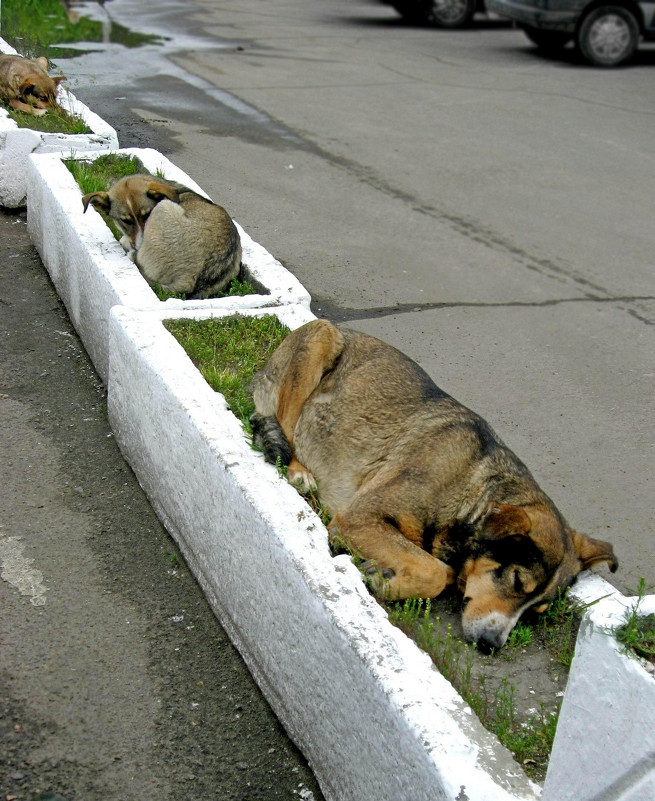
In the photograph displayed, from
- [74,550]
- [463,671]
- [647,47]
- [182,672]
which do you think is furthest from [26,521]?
[647,47]

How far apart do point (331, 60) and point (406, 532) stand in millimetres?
14767

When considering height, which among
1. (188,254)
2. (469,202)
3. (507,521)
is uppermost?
(507,521)

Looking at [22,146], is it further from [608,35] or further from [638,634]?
[608,35]

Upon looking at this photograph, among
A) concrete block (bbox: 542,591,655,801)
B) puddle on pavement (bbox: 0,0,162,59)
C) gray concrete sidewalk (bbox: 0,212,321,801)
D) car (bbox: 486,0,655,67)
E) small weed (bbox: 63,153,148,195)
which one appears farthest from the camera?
car (bbox: 486,0,655,67)

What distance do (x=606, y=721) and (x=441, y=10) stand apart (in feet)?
69.8

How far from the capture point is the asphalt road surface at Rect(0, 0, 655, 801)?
151 inches

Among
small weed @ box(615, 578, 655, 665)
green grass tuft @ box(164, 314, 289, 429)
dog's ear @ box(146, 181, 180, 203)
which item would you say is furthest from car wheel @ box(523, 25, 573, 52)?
small weed @ box(615, 578, 655, 665)

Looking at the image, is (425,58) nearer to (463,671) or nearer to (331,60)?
(331,60)

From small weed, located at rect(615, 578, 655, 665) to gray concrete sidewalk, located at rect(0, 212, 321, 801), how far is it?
1608 millimetres

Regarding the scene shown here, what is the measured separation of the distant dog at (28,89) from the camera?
32.0 ft

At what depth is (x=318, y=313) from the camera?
7590 mm

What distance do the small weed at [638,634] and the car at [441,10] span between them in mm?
20905

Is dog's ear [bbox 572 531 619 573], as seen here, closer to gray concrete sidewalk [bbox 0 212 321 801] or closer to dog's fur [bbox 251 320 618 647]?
dog's fur [bbox 251 320 618 647]

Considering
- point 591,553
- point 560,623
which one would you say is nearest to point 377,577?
point 560,623
